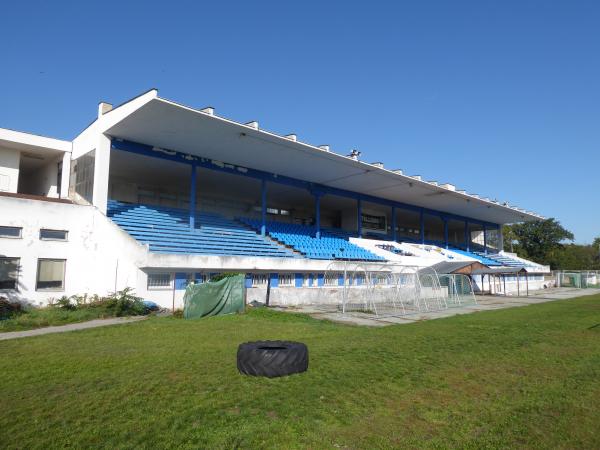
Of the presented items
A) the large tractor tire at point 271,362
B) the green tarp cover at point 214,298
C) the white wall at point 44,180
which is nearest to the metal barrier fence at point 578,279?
the green tarp cover at point 214,298

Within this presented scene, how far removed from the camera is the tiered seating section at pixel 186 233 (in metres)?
20.6

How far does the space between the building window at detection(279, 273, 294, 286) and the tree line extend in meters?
61.9

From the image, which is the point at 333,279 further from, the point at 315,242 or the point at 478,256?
the point at 478,256

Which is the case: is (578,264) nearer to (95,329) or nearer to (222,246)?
(222,246)

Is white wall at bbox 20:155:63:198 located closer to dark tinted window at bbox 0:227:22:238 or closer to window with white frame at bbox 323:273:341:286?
dark tinted window at bbox 0:227:22:238

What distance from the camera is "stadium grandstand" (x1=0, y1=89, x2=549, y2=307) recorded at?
18.0 m

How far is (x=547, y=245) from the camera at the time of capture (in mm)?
75562

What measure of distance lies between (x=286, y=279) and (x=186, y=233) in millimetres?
5872

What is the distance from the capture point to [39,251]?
17609 mm

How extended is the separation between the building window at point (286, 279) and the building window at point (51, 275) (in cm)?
1048

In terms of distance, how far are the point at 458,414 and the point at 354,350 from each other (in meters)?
4.34

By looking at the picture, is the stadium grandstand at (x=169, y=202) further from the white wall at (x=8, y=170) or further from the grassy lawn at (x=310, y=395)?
the grassy lawn at (x=310, y=395)

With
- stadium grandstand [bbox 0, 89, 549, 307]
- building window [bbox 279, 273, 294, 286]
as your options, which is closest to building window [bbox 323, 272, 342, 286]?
stadium grandstand [bbox 0, 89, 549, 307]

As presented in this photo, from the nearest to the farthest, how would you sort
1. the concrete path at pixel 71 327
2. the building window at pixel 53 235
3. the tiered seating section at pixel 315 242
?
the concrete path at pixel 71 327 → the building window at pixel 53 235 → the tiered seating section at pixel 315 242
